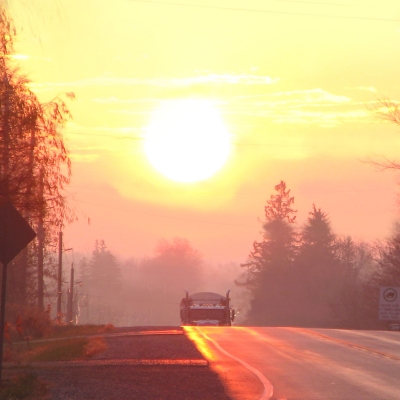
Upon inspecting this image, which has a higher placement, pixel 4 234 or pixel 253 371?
pixel 4 234

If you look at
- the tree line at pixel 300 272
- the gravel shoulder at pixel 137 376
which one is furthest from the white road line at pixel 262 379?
the tree line at pixel 300 272

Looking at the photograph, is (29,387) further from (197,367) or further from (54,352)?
(54,352)

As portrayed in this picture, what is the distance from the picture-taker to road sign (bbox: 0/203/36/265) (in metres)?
12.7

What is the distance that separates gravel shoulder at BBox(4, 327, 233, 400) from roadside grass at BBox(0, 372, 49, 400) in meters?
0.21

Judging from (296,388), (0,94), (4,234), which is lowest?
(296,388)

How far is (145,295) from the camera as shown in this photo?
155500mm

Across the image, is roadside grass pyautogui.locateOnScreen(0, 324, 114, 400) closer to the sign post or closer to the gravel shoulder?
the gravel shoulder

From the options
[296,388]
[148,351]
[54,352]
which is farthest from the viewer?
[54,352]

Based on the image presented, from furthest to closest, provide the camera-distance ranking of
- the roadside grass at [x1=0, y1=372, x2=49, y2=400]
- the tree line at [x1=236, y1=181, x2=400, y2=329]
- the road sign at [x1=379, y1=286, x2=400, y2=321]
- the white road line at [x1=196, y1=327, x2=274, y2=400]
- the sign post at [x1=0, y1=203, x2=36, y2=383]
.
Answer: the tree line at [x1=236, y1=181, x2=400, y2=329] → the road sign at [x1=379, y1=286, x2=400, y2=321] → the sign post at [x1=0, y1=203, x2=36, y2=383] → the white road line at [x1=196, y1=327, x2=274, y2=400] → the roadside grass at [x1=0, y1=372, x2=49, y2=400]

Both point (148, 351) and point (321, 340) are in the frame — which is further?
point (321, 340)

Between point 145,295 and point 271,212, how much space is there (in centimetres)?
6342

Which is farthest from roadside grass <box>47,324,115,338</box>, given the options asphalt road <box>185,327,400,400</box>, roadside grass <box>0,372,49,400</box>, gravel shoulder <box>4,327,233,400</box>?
roadside grass <box>0,372,49,400</box>

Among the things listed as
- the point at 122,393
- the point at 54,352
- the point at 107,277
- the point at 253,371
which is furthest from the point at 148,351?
the point at 107,277

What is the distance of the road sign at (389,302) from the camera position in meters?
39.6
